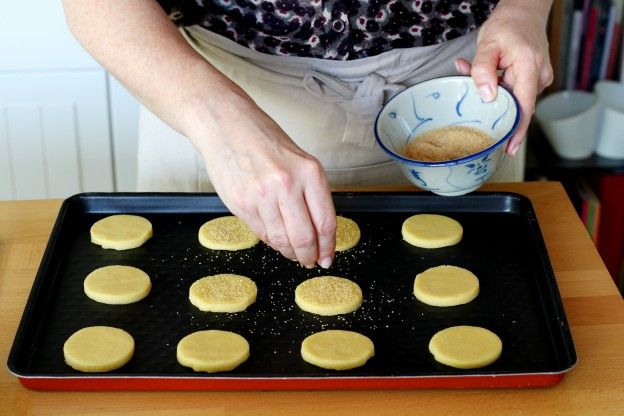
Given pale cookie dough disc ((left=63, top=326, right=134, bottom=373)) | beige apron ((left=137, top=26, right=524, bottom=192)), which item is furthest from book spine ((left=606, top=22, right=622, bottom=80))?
pale cookie dough disc ((left=63, top=326, right=134, bottom=373))

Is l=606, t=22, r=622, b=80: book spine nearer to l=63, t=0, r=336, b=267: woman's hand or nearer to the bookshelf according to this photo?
the bookshelf

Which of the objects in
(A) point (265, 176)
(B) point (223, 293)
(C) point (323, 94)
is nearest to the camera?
(A) point (265, 176)

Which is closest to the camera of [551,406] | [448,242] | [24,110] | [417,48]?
[551,406]

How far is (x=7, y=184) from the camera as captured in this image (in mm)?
2092

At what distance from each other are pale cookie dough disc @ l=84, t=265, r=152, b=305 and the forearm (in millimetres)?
226

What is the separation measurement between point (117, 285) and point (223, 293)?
137 mm

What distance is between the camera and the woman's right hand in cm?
97

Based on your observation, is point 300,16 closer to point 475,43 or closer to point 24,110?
point 475,43

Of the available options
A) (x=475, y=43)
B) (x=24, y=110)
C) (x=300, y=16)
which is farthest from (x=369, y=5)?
(x=24, y=110)

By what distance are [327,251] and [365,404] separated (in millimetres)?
176

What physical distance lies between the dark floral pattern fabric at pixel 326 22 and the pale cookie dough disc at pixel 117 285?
39 cm

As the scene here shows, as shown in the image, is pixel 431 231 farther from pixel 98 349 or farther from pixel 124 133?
pixel 124 133

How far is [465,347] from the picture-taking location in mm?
1070

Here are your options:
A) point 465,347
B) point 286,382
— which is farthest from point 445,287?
point 286,382
